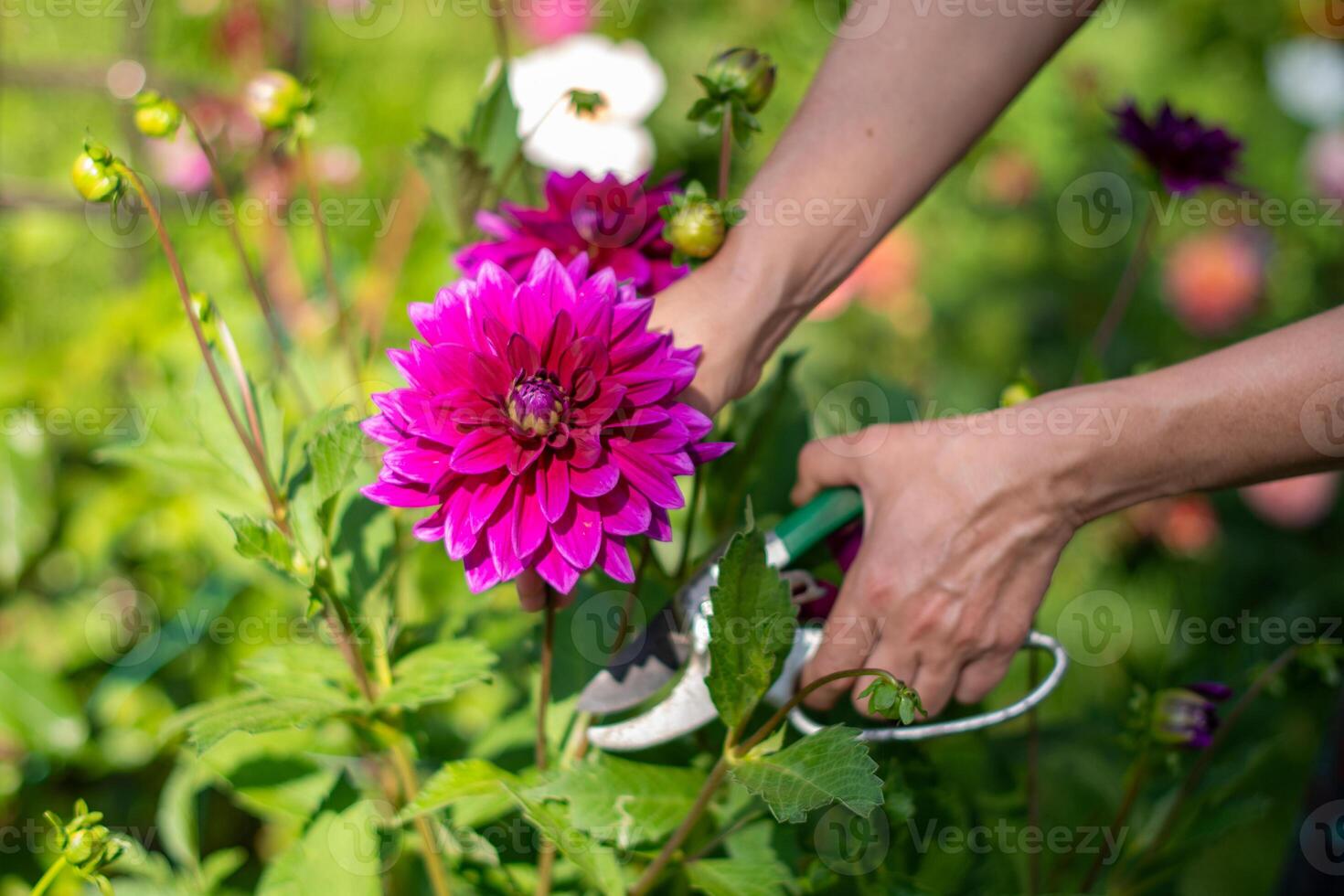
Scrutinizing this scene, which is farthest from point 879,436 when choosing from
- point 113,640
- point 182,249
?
point 182,249

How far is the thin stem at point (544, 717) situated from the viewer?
1.90 ft

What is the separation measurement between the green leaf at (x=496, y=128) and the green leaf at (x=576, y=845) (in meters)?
0.41

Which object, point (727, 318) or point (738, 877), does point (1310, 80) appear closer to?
point (727, 318)

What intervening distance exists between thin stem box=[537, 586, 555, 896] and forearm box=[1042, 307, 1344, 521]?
11.3 inches

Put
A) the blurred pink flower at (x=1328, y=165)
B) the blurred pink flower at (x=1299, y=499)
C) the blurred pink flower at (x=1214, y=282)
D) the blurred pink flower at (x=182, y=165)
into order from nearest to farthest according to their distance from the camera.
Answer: the blurred pink flower at (x=182, y=165) < the blurred pink flower at (x=1299, y=499) < the blurred pink flower at (x=1214, y=282) < the blurred pink flower at (x=1328, y=165)

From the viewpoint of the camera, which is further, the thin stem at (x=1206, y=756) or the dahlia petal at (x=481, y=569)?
the thin stem at (x=1206, y=756)

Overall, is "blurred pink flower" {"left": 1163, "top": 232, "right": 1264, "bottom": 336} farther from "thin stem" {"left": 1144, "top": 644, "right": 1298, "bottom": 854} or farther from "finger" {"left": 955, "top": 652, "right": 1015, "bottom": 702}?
"finger" {"left": 955, "top": 652, "right": 1015, "bottom": 702}

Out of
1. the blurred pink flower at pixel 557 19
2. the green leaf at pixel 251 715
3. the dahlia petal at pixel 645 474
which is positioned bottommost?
the green leaf at pixel 251 715

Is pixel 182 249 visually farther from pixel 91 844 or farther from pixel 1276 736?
pixel 1276 736

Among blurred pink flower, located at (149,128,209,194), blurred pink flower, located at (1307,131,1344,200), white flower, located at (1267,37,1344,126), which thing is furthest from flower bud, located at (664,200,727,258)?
white flower, located at (1267,37,1344,126)

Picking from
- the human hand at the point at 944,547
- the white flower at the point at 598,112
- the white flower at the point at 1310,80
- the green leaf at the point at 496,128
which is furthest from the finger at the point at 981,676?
the white flower at the point at 1310,80

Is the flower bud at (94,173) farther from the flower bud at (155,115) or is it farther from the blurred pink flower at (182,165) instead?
the blurred pink flower at (182,165)

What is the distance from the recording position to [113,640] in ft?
3.58

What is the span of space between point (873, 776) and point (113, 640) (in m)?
0.89
